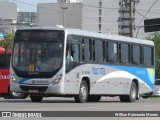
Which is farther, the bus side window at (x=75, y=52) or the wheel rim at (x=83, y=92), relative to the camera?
the wheel rim at (x=83, y=92)

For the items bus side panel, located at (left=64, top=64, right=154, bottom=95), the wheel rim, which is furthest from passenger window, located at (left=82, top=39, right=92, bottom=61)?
the wheel rim

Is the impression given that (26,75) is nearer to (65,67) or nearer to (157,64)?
(65,67)

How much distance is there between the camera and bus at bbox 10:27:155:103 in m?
25.5

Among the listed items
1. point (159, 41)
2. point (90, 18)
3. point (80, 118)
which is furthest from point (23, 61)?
point (90, 18)

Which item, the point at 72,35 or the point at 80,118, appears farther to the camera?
the point at 72,35

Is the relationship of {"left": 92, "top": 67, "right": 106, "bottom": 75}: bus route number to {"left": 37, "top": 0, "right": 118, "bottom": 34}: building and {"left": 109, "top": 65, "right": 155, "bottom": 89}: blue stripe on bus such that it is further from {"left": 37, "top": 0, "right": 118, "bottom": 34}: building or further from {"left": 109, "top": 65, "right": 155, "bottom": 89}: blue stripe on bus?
{"left": 37, "top": 0, "right": 118, "bottom": 34}: building

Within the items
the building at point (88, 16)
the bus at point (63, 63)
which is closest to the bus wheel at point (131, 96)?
Answer: the bus at point (63, 63)

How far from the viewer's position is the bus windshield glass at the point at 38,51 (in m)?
25.6

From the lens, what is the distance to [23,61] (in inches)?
1022

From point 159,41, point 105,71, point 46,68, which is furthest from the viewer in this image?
point 159,41

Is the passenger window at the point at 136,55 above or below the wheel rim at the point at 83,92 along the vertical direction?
above

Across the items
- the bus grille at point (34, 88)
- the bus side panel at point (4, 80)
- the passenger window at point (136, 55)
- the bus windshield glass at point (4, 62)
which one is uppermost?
the passenger window at point (136, 55)

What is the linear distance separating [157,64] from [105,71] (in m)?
42.1

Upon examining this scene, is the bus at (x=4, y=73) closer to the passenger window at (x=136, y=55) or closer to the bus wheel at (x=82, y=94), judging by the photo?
the passenger window at (x=136, y=55)
